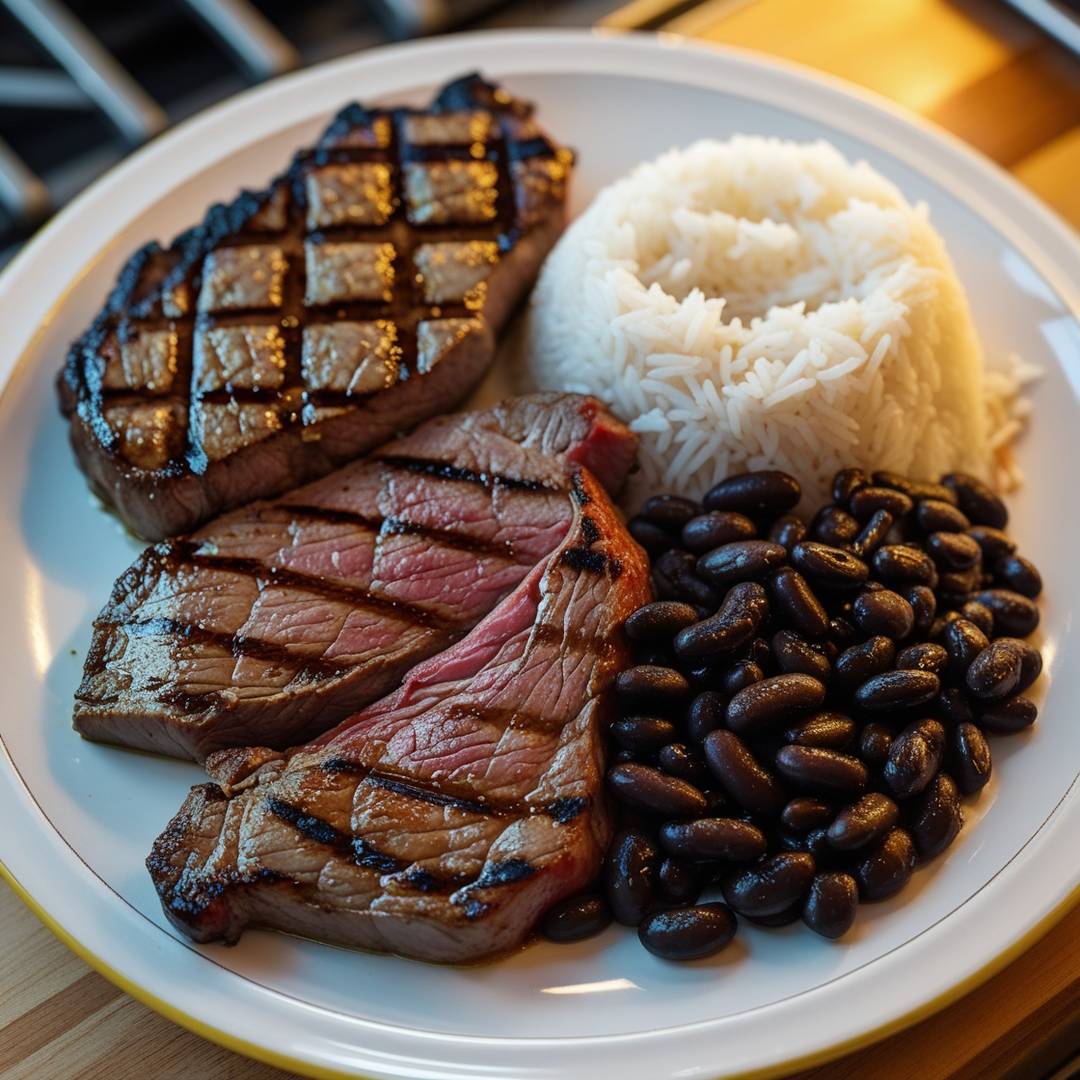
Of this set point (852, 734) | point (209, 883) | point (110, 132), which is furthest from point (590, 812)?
point (110, 132)

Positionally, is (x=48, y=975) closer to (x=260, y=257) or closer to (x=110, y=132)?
(x=260, y=257)

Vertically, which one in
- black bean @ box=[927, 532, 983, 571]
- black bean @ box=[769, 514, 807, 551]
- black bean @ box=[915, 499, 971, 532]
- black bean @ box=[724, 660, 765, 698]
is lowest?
black bean @ box=[724, 660, 765, 698]

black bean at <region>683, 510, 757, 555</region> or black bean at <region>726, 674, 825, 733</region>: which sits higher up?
black bean at <region>683, 510, 757, 555</region>

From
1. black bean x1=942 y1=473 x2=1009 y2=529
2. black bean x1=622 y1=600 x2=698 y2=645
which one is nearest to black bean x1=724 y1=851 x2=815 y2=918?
black bean x1=622 y1=600 x2=698 y2=645

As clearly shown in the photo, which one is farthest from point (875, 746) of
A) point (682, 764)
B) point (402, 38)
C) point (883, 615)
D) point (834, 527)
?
point (402, 38)

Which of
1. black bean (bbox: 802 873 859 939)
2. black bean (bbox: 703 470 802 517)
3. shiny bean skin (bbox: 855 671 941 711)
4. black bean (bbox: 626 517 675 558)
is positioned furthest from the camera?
black bean (bbox: 626 517 675 558)

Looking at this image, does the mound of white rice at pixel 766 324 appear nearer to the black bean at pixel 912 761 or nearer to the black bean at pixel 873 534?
the black bean at pixel 873 534

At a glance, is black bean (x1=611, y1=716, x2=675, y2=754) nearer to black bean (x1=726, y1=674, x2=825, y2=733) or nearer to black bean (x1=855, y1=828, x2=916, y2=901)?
black bean (x1=726, y1=674, x2=825, y2=733)

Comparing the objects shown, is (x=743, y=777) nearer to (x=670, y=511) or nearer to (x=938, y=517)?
(x=670, y=511)

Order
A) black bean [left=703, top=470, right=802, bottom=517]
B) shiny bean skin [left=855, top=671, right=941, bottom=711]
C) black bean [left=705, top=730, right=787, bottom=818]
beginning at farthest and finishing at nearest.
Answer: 1. black bean [left=703, top=470, right=802, bottom=517]
2. shiny bean skin [left=855, top=671, right=941, bottom=711]
3. black bean [left=705, top=730, right=787, bottom=818]
